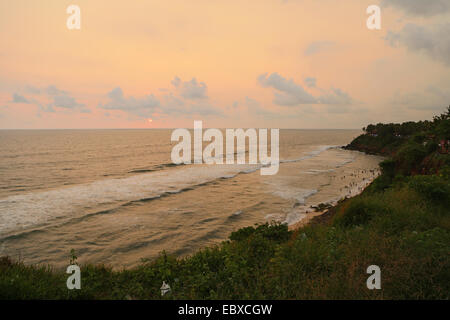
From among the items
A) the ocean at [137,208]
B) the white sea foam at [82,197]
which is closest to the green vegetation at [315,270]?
the ocean at [137,208]

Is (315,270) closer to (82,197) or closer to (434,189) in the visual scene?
(434,189)

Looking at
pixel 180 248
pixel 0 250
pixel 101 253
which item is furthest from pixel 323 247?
pixel 0 250

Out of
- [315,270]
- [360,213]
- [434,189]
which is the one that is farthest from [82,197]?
[434,189]

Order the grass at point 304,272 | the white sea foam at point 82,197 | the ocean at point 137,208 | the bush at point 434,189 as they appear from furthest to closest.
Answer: the white sea foam at point 82,197 → the ocean at point 137,208 → the bush at point 434,189 → the grass at point 304,272

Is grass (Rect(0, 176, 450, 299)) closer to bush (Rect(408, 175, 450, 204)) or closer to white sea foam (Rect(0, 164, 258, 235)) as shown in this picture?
bush (Rect(408, 175, 450, 204))

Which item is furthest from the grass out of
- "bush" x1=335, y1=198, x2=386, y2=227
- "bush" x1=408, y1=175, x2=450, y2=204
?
"bush" x1=408, y1=175, x2=450, y2=204

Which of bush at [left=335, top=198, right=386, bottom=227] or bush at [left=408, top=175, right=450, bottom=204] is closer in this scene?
bush at [left=335, top=198, right=386, bottom=227]

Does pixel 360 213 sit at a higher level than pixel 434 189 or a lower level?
lower

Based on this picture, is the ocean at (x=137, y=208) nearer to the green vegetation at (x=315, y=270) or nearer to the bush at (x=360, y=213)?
the green vegetation at (x=315, y=270)

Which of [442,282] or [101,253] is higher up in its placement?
[442,282]

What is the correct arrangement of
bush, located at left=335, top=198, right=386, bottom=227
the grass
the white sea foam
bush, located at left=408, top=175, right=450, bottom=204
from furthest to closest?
1. the white sea foam
2. bush, located at left=408, top=175, right=450, bottom=204
3. bush, located at left=335, top=198, right=386, bottom=227
4. the grass

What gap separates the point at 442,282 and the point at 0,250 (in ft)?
61.1

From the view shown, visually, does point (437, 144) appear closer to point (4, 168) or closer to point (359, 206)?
point (359, 206)
